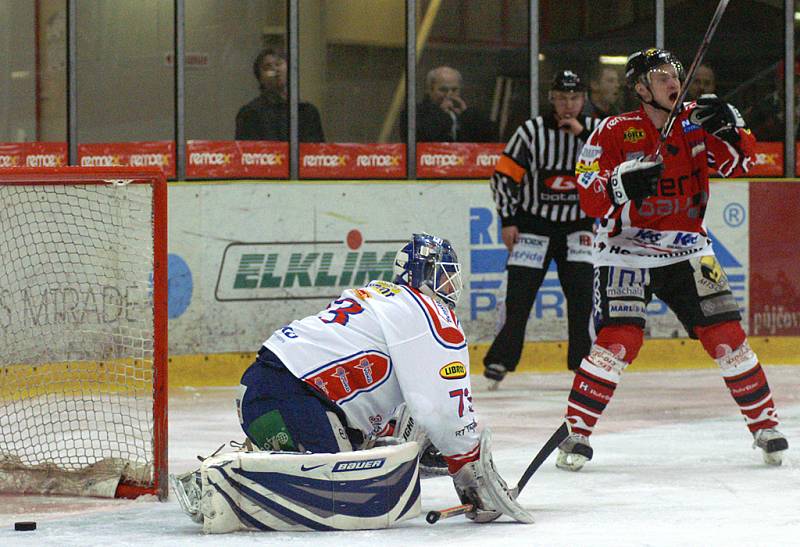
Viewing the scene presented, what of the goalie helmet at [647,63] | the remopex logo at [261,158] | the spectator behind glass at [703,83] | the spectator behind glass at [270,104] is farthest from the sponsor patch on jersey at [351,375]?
the spectator behind glass at [703,83]

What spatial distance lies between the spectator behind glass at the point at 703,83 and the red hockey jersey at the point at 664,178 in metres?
4.18

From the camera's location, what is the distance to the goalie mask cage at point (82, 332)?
484 cm

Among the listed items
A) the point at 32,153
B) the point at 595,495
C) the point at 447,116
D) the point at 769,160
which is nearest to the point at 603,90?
the point at 447,116

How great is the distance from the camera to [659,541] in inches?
157

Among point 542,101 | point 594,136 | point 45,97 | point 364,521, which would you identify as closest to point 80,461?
point 364,521

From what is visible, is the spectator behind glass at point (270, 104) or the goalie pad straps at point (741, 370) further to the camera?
the spectator behind glass at point (270, 104)

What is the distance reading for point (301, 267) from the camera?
8305 mm

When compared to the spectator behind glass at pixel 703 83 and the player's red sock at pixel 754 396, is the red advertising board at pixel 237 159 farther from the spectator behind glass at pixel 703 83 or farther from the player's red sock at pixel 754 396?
the player's red sock at pixel 754 396

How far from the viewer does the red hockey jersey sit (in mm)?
5328

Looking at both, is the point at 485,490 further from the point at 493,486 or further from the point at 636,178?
the point at 636,178

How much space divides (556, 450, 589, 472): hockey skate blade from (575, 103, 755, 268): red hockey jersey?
2.23 feet

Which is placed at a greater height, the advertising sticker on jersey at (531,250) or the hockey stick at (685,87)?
the hockey stick at (685,87)

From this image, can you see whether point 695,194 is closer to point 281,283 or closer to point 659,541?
point 659,541

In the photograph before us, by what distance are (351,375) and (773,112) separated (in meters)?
6.16
